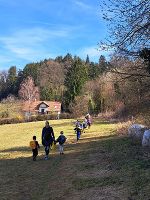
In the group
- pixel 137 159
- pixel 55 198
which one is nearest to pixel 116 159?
pixel 137 159

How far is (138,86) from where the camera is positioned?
21.7 m

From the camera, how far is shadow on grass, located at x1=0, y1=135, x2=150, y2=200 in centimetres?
1459

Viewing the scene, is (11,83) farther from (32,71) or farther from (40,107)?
(40,107)

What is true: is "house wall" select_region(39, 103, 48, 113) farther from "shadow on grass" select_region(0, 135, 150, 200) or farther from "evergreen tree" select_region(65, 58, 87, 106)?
"shadow on grass" select_region(0, 135, 150, 200)

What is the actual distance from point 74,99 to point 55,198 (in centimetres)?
8091

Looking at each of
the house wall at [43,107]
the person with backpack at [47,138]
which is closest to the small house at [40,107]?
the house wall at [43,107]

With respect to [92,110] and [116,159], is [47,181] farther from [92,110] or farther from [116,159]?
[92,110]

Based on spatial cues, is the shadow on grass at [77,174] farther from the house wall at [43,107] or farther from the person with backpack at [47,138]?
the house wall at [43,107]

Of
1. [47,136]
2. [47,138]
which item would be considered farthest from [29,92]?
[47,136]

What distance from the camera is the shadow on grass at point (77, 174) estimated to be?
47.9ft

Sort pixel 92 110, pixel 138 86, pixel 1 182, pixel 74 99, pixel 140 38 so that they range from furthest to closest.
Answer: pixel 74 99
pixel 92 110
pixel 138 86
pixel 1 182
pixel 140 38

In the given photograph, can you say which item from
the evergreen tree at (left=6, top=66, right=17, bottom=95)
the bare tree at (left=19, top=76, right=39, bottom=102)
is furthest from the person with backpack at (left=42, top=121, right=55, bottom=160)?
the evergreen tree at (left=6, top=66, right=17, bottom=95)

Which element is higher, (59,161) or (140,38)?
(140,38)

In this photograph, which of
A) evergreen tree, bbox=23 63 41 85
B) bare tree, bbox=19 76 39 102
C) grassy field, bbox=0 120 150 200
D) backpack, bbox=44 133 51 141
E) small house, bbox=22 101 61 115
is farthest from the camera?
evergreen tree, bbox=23 63 41 85
